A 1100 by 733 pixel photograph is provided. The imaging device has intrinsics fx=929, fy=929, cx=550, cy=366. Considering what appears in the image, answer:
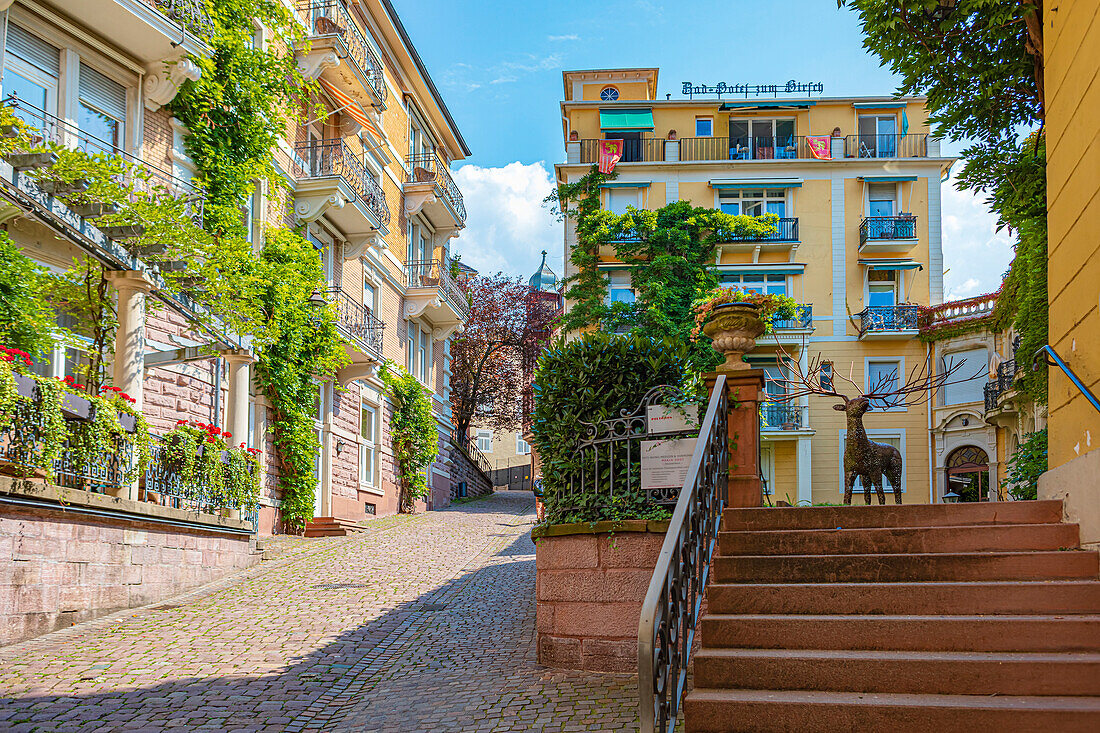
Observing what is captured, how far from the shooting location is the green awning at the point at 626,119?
34.6 meters

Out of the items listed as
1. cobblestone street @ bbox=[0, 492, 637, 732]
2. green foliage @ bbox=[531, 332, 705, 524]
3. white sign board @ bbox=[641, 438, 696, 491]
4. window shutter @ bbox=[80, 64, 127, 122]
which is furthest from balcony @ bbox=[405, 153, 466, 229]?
white sign board @ bbox=[641, 438, 696, 491]

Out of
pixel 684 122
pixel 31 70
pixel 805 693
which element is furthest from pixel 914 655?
pixel 684 122

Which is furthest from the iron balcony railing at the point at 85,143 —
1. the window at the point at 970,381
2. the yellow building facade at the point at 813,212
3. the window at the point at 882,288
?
the window at the point at 970,381

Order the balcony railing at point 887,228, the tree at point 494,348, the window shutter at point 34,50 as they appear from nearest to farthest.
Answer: the window shutter at point 34,50
the balcony railing at point 887,228
the tree at point 494,348

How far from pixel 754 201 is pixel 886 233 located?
15.7 ft

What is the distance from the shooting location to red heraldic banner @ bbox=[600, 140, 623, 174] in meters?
33.8

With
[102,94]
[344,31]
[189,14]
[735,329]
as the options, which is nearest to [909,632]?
[735,329]

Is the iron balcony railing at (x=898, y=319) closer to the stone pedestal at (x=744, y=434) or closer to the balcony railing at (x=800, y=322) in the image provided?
the balcony railing at (x=800, y=322)

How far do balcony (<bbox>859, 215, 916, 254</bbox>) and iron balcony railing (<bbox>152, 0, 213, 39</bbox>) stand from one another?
80.1 feet

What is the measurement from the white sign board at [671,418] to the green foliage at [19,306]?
7.85 meters

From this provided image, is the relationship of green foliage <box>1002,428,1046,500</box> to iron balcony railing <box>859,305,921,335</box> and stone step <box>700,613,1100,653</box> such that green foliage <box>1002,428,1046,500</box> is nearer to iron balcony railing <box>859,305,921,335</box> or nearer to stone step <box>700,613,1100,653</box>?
stone step <box>700,613,1100,653</box>

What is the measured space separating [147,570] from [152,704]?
449 centimetres

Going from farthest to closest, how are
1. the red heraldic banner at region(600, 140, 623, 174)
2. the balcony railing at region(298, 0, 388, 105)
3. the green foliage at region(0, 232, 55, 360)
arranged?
the red heraldic banner at region(600, 140, 623, 174), the balcony railing at region(298, 0, 388, 105), the green foliage at region(0, 232, 55, 360)

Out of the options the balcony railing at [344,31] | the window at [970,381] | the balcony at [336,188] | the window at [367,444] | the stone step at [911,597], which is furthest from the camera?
the window at [970,381]
